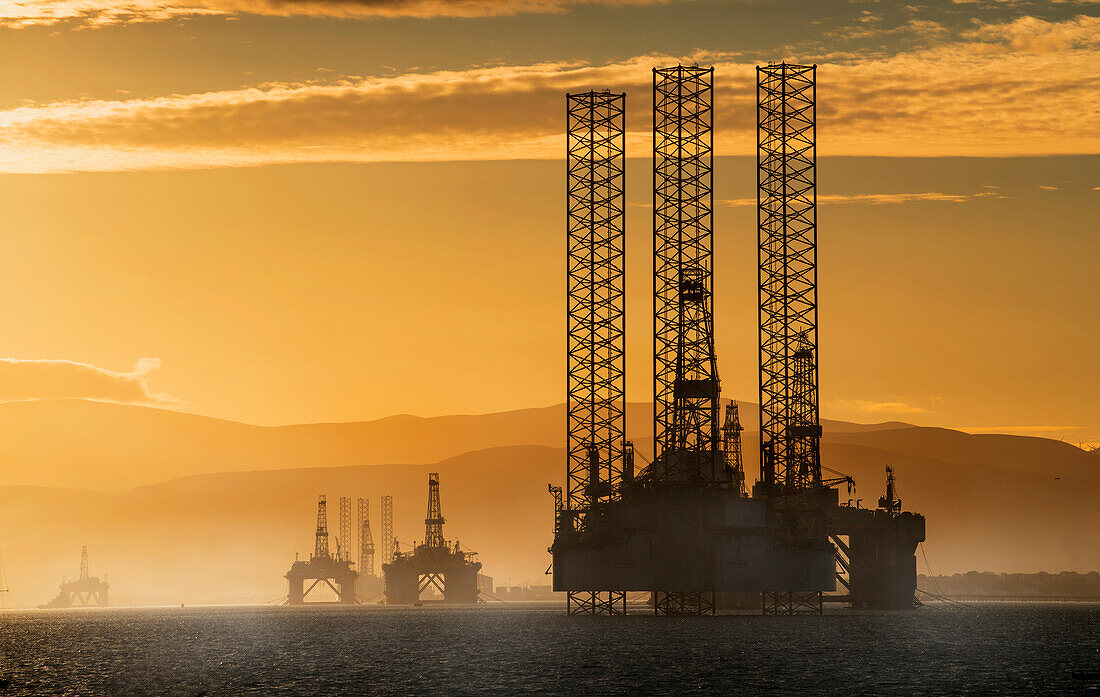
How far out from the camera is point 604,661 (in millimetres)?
78688

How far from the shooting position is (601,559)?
103500mm

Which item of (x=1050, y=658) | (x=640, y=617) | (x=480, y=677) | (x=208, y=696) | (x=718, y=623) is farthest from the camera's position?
(x=640, y=617)

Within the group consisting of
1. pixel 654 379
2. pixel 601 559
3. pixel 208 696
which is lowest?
pixel 208 696

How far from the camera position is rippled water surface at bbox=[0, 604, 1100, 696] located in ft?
224

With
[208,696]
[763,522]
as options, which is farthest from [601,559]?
[208,696]

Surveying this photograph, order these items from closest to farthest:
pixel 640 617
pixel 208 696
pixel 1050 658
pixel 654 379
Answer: pixel 208 696 → pixel 1050 658 → pixel 654 379 → pixel 640 617

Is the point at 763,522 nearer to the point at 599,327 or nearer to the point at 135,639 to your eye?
the point at 599,327

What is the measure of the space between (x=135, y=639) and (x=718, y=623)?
167 ft

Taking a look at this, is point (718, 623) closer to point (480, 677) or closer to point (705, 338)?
point (705, 338)

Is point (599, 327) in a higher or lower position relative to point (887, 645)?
higher

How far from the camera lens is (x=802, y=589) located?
344 ft

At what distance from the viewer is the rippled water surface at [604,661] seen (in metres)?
68.1

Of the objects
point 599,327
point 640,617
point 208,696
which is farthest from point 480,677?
point 640,617

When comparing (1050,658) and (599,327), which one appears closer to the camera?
(1050,658)
